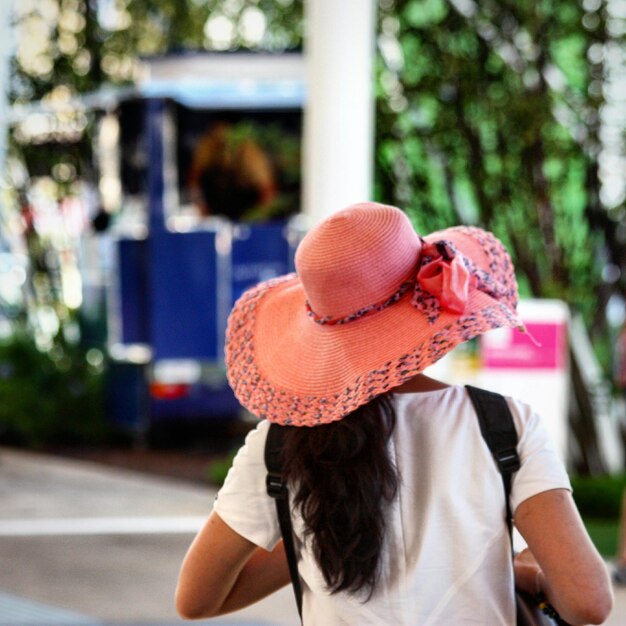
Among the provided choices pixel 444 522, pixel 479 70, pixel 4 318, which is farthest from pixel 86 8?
pixel 444 522

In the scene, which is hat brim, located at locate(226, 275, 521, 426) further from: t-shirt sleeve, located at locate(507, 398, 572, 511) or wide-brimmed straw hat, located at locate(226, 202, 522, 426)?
t-shirt sleeve, located at locate(507, 398, 572, 511)

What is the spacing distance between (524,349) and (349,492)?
5201 millimetres

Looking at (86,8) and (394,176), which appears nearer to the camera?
(394,176)

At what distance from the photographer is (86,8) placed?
37.6 feet

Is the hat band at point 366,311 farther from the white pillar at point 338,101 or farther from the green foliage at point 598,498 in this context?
the green foliage at point 598,498

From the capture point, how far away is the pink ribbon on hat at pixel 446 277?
203 cm

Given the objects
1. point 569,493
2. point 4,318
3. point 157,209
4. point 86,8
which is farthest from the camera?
point 4,318

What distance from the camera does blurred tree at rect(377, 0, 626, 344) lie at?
9.08 m

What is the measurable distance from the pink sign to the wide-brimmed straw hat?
4.85 metres

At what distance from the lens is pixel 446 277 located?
2.03 metres

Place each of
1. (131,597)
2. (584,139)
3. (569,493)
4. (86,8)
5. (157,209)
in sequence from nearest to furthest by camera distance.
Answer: (569,493)
(131,597)
(584,139)
(157,209)
(86,8)

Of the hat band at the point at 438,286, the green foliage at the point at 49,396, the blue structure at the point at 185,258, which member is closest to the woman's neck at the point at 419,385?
the hat band at the point at 438,286

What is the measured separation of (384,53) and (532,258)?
1.87 m

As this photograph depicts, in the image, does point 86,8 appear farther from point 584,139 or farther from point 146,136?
point 584,139
